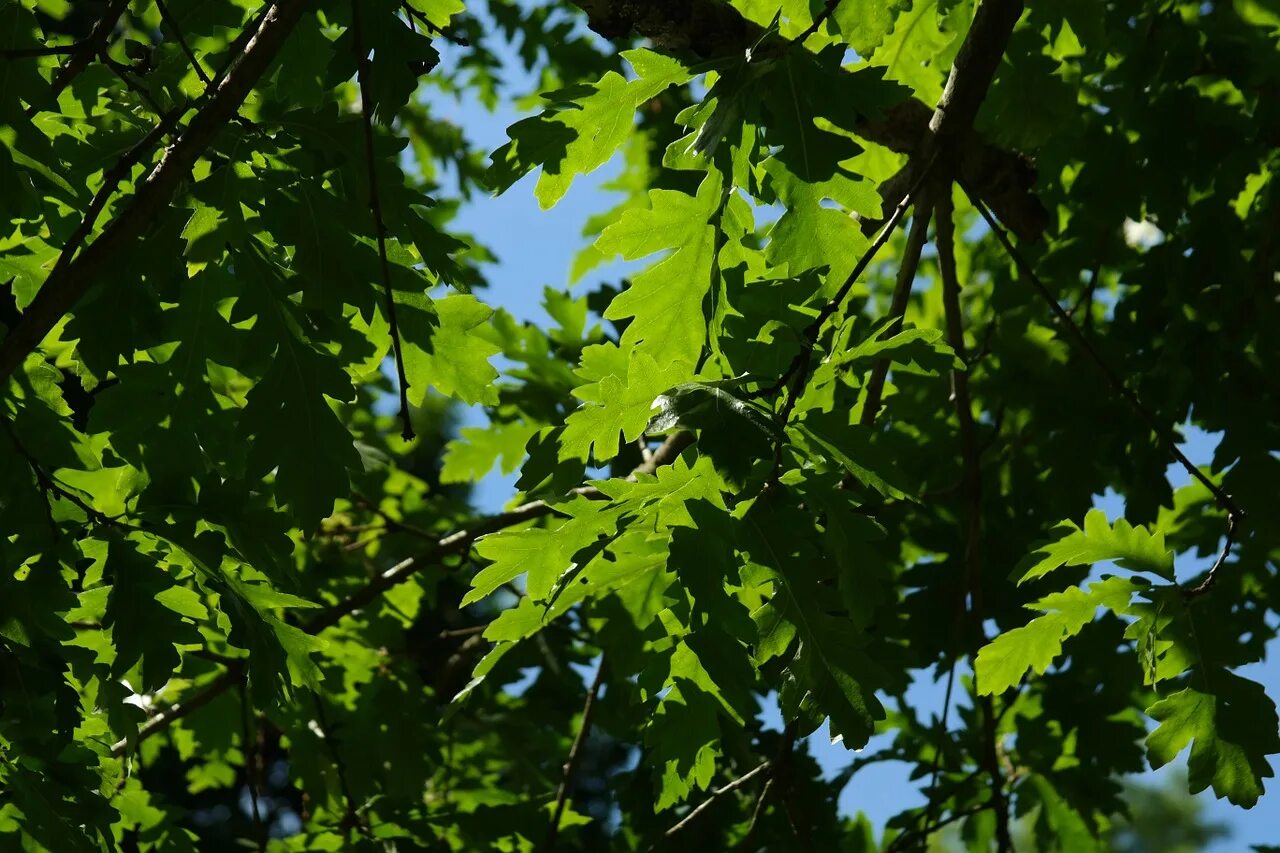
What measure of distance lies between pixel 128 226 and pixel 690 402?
2.50 feet

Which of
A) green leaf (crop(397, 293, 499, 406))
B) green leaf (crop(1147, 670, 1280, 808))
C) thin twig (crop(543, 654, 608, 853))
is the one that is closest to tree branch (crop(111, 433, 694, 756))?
thin twig (crop(543, 654, 608, 853))

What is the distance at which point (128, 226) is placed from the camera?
5.47ft

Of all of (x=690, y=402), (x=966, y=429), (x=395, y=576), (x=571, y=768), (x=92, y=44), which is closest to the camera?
(x=690, y=402)

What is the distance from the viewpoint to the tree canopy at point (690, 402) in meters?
1.79

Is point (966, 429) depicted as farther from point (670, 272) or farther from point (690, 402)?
point (690, 402)

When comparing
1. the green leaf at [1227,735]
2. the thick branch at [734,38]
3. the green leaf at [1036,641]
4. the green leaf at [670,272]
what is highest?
the thick branch at [734,38]

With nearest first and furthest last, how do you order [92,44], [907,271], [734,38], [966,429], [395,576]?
1. [92,44]
2. [907,271]
3. [734,38]
4. [966,429]
5. [395,576]

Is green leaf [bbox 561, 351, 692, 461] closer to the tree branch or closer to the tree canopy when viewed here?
the tree canopy

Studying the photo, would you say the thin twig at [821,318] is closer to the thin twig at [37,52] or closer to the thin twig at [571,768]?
the thin twig at [37,52]

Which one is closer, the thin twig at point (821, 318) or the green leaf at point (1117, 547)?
the thin twig at point (821, 318)

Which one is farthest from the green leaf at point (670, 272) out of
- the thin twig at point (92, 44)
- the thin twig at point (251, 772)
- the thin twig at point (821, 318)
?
the thin twig at point (251, 772)

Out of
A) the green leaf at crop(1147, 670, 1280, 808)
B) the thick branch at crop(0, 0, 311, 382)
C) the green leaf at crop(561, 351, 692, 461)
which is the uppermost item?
the thick branch at crop(0, 0, 311, 382)

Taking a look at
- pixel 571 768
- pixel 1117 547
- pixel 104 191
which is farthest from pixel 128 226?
pixel 571 768

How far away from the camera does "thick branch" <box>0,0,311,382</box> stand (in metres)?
1.64
